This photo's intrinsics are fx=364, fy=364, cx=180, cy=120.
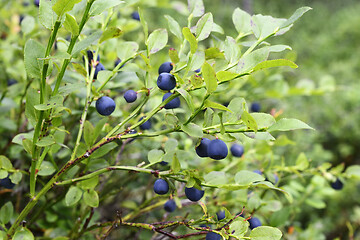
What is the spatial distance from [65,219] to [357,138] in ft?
8.07

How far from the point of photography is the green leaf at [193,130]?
20.6 inches

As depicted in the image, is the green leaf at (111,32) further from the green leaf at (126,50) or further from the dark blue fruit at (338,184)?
the dark blue fruit at (338,184)

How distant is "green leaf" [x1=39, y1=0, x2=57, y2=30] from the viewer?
516 millimetres

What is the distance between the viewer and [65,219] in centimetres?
92

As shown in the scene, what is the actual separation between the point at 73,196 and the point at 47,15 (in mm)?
328

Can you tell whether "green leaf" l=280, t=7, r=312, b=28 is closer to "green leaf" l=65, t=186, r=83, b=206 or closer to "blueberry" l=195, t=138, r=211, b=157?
"blueberry" l=195, t=138, r=211, b=157

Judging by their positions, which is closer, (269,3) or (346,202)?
(346,202)

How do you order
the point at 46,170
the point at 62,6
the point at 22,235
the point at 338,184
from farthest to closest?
the point at 338,184 < the point at 46,170 < the point at 22,235 < the point at 62,6

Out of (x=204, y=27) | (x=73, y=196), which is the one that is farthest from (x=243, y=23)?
(x=73, y=196)

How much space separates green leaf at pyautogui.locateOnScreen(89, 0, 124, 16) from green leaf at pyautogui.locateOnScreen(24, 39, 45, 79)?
10 cm

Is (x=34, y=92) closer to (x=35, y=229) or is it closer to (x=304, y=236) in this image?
(x=35, y=229)

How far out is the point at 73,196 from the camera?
67cm

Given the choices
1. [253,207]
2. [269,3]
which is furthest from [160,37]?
[269,3]

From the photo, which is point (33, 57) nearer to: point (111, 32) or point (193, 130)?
point (111, 32)
